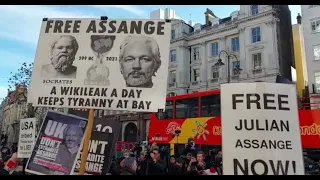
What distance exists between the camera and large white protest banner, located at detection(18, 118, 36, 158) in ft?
24.3

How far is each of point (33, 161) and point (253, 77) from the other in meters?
28.7

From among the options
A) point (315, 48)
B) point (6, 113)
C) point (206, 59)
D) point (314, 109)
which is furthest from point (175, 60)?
point (6, 113)

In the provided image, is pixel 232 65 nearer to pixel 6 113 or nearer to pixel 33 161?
pixel 33 161

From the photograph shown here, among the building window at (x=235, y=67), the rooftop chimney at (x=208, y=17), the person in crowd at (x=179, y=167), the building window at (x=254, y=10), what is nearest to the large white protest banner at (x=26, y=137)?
the person in crowd at (x=179, y=167)

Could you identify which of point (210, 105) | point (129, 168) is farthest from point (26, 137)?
point (210, 105)

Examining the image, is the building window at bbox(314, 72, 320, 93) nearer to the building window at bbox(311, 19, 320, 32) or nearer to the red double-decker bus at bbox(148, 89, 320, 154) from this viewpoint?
the building window at bbox(311, 19, 320, 32)

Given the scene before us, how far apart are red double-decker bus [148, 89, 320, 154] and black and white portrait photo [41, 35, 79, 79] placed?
332 inches

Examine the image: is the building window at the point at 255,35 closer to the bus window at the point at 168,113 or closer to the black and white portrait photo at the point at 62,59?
the bus window at the point at 168,113

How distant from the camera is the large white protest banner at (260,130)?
3.23 meters

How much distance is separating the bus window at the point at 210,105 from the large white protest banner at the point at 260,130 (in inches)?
346

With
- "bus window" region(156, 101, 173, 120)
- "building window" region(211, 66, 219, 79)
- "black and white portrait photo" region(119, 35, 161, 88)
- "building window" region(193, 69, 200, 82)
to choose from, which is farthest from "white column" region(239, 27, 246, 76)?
"black and white portrait photo" region(119, 35, 161, 88)

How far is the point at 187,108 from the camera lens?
13.5 m

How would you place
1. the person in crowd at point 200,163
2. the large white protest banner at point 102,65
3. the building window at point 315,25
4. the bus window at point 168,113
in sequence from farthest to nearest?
the building window at point 315,25 → the bus window at point 168,113 → the person in crowd at point 200,163 → the large white protest banner at point 102,65

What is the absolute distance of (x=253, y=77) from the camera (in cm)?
3117
